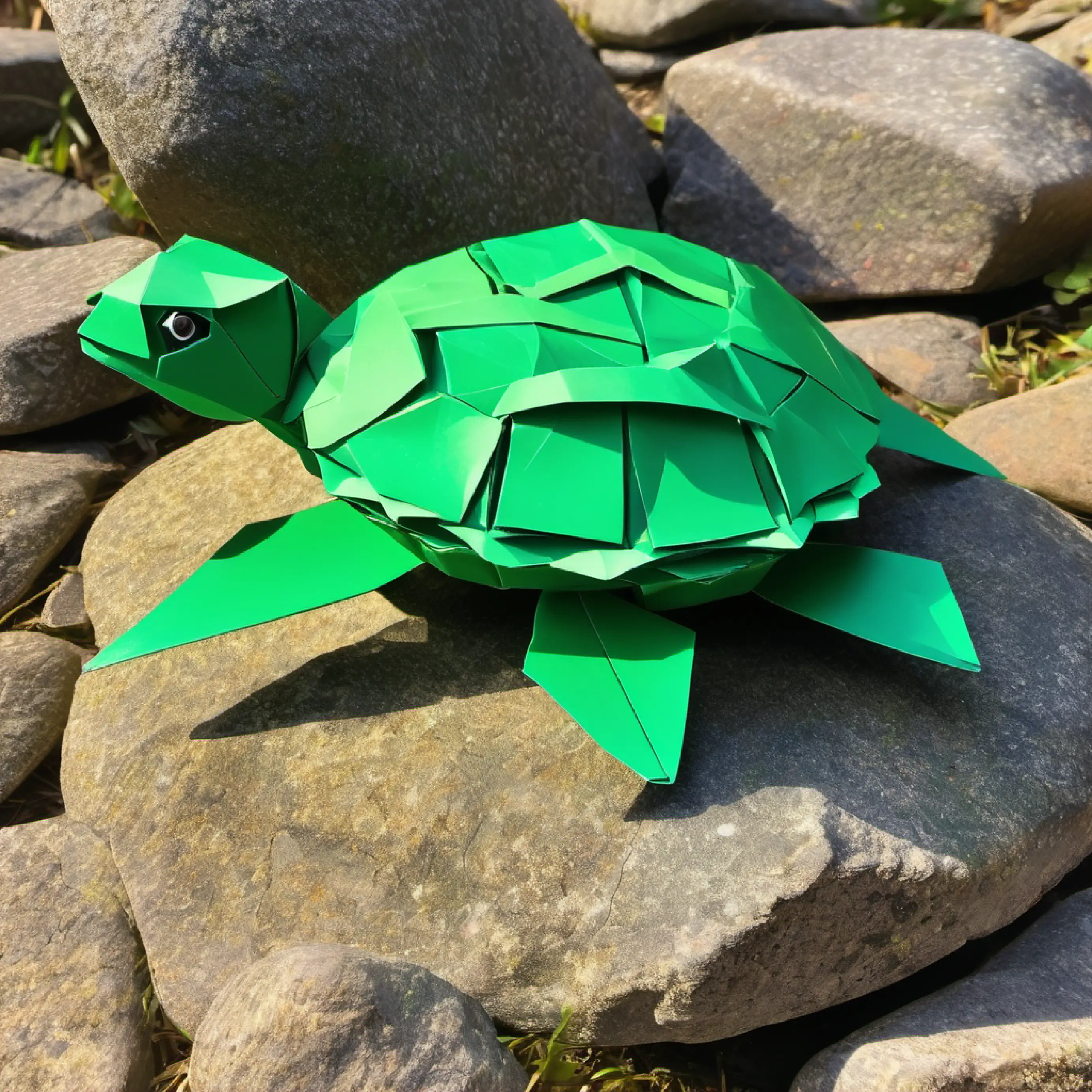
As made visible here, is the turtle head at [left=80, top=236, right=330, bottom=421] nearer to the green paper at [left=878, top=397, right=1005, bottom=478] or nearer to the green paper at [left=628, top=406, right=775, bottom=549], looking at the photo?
the green paper at [left=628, top=406, right=775, bottom=549]

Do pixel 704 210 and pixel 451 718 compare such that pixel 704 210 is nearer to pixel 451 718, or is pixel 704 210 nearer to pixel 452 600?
pixel 452 600

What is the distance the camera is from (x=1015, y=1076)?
4.16ft

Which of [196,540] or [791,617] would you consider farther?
[196,540]

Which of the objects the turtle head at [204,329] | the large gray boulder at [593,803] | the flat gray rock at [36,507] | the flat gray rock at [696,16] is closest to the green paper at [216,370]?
the turtle head at [204,329]

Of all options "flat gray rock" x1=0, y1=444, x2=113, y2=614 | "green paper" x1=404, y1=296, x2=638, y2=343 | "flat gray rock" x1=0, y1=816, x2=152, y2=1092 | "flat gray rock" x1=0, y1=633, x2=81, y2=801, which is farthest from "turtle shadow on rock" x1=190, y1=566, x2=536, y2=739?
"flat gray rock" x1=0, y1=444, x2=113, y2=614

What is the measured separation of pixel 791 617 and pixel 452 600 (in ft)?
1.90

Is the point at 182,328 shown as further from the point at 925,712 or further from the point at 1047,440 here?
the point at 1047,440

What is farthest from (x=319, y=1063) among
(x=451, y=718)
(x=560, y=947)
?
(x=451, y=718)

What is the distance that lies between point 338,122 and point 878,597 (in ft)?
4.56

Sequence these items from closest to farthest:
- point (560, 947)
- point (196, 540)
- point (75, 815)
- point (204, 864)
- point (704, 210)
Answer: point (560, 947), point (204, 864), point (75, 815), point (196, 540), point (704, 210)

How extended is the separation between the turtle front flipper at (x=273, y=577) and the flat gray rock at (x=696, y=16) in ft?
7.77

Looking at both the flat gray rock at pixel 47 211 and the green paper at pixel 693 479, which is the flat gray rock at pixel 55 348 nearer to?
the flat gray rock at pixel 47 211

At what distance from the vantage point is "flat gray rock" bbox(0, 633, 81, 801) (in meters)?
1.71

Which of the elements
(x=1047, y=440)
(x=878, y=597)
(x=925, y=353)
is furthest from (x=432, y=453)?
(x=925, y=353)
